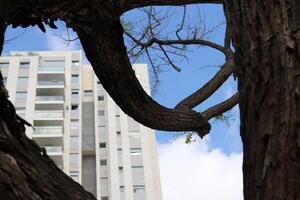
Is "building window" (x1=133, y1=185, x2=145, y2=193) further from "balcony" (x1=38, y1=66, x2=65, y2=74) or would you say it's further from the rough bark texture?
the rough bark texture

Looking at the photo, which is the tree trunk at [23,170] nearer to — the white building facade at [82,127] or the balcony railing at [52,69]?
the white building facade at [82,127]

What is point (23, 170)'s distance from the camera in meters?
1.04

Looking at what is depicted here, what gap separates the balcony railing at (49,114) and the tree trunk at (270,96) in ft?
93.9

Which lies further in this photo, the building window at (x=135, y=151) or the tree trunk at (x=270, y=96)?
the building window at (x=135, y=151)

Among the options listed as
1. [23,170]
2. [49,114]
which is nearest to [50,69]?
[49,114]

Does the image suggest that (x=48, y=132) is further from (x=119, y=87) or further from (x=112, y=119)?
(x=119, y=87)

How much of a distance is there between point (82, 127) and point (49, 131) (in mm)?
2220

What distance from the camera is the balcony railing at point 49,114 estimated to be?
29166 mm

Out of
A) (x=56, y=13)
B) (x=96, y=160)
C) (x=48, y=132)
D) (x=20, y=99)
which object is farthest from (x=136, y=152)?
(x=56, y=13)

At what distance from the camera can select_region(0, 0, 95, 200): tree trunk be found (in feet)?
3.27

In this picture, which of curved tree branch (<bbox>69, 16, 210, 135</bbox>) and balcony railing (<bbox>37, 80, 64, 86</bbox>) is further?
balcony railing (<bbox>37, 80, 64, 86</bbox>)

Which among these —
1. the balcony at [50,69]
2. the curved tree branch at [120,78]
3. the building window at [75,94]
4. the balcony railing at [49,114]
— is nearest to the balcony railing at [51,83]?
the balcony at [50,69]

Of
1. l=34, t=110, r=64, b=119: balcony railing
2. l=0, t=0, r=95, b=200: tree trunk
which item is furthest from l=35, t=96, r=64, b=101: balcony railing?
l=0, t=0, r=95, b=200: tree trunk

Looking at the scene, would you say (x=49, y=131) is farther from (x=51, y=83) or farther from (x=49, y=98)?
(x=51, y=83)
